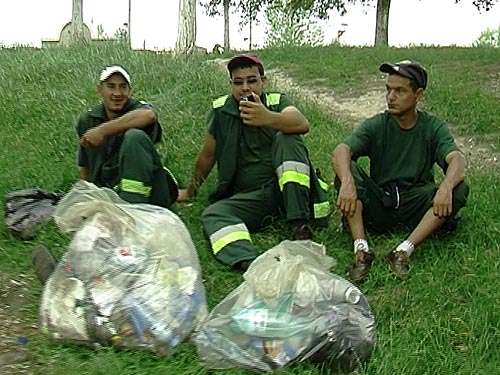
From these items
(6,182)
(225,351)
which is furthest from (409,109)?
(6,182)

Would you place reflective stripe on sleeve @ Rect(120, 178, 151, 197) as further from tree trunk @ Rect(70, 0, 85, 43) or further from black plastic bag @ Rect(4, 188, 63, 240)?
tree trunk @ Rect(70, 0, 85, 43)

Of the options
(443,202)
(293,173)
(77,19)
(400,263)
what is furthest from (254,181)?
Answer: (77,19)

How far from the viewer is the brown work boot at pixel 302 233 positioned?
439 cm

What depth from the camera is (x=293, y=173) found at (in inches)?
173

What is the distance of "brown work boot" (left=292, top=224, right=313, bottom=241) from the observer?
439cm

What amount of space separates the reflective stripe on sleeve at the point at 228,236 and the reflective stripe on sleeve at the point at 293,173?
1.19ft

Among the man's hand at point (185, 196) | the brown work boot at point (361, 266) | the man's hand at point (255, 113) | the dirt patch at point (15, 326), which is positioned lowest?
the dirt patch at point (15, 326)

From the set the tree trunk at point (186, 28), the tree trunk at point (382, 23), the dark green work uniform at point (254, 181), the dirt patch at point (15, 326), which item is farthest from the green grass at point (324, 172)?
the tree trunk at point (382, 23)

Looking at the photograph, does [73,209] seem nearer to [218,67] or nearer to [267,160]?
[267,160]

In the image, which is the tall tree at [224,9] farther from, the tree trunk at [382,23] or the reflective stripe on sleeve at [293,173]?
the reflective stripe on sleeve at [293,173]

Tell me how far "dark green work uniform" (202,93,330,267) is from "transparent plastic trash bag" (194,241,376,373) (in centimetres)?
103

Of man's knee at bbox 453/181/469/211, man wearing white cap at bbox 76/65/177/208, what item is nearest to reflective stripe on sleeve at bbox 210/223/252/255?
man wearing white cap at bbox 76/65/177/208

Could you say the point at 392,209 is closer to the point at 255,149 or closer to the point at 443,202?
the point at 443,202

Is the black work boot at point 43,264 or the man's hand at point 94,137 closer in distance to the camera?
the black work boot at point 43,264
